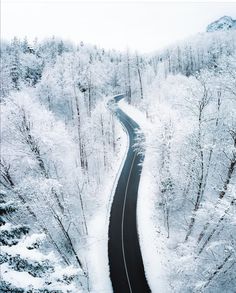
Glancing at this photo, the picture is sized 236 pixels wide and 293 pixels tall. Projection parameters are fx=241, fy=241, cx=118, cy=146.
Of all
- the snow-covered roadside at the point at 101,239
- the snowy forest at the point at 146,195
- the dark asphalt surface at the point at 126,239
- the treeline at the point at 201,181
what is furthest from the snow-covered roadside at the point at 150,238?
the snow-covered roadside at the point at 101,239

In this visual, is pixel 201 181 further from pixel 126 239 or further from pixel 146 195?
pixel 146 195

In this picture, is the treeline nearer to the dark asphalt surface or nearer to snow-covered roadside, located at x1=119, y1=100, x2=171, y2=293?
snow-covered roadside, located at x1=119, y1=100, x2=171, y2=293

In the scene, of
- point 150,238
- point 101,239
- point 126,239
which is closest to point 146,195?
point 150,238

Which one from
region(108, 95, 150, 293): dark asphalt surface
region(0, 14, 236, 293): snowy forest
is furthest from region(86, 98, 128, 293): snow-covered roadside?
region(108, 95, 150, 293): dark asphalt surface

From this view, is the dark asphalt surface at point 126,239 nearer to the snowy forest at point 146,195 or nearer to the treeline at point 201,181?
the snowy forest at point 146,195

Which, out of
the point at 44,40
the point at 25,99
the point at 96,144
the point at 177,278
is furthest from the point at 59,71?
the point at 44,40

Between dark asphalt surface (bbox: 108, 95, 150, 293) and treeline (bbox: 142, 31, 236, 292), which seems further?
dark asphalt surface (bbox: 108, 95, 150, 293)
